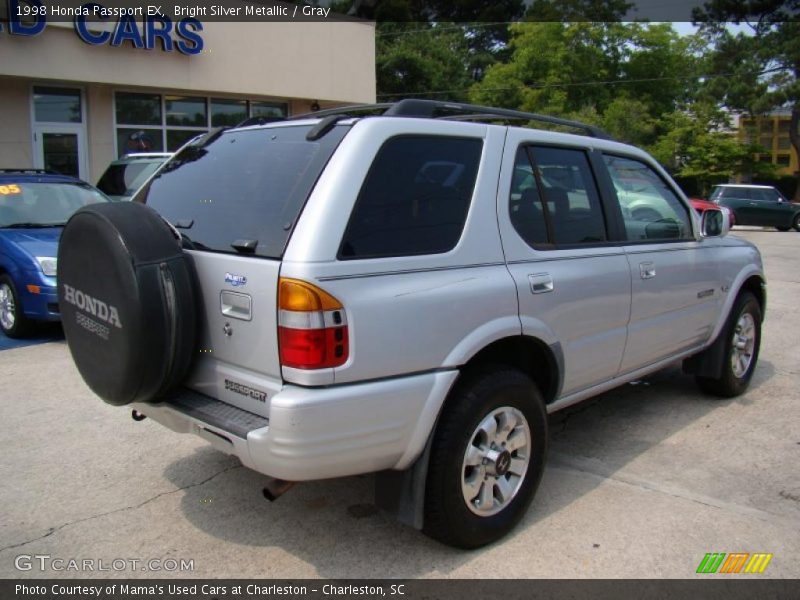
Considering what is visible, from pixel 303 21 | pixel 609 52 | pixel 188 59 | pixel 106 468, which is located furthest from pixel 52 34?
pixel 609 52

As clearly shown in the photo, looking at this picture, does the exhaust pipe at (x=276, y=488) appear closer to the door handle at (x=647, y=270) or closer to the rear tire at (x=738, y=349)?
the door handle at (x=647, y=270)

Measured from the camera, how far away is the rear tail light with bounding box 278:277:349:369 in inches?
103

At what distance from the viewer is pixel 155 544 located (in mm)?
3314

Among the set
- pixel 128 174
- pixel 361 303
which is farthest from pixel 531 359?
pixel 128 174

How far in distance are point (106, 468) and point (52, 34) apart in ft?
45.0

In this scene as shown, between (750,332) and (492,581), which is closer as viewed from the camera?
(492,581)

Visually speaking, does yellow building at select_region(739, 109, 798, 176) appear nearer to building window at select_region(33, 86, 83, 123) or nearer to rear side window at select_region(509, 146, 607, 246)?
building window at select_region(33, 86, 83, 123)

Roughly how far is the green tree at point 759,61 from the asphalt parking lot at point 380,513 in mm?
34776

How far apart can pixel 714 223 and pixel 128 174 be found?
9.88 metres

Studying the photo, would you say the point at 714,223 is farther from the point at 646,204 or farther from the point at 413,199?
the point at 413,199

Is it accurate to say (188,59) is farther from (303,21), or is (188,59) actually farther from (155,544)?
(155,544)

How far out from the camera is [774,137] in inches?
2110

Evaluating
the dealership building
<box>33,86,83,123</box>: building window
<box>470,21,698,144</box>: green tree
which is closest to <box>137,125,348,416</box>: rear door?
the dealership building

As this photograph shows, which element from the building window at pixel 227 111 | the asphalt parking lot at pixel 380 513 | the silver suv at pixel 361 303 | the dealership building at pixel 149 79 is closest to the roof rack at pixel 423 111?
the silver suv at pixel 361 303
